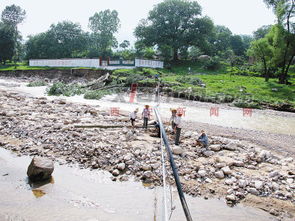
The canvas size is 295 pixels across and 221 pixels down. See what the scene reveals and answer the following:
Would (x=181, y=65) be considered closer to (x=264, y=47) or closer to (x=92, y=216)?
(x=264, y=47)

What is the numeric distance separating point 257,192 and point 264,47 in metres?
30.3

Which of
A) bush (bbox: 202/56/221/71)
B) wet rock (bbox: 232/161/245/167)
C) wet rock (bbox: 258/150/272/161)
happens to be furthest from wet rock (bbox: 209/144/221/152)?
bush (bbox: 202/56/221/71)

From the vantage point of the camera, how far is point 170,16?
46.4 m

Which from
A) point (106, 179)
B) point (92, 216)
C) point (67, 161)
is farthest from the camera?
point (67, 161)

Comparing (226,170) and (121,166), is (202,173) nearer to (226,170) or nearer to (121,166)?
(226,170)

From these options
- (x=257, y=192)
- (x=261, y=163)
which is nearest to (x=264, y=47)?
(x=261, y=163)

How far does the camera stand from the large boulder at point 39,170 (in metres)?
6.78

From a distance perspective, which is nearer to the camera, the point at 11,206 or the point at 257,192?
the point at 11,206

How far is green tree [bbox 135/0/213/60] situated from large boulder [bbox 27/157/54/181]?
42.3 m

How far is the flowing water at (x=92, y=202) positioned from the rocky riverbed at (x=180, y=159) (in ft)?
1.28

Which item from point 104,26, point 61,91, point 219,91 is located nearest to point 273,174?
point 219,91

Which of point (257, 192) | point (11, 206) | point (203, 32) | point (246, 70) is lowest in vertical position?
point (11, 206)

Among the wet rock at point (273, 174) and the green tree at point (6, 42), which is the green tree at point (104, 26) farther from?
the wet rock at point (273, 174)

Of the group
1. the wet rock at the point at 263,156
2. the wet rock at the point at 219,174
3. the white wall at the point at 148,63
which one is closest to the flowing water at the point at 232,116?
the wet rock at the point at 263,156
